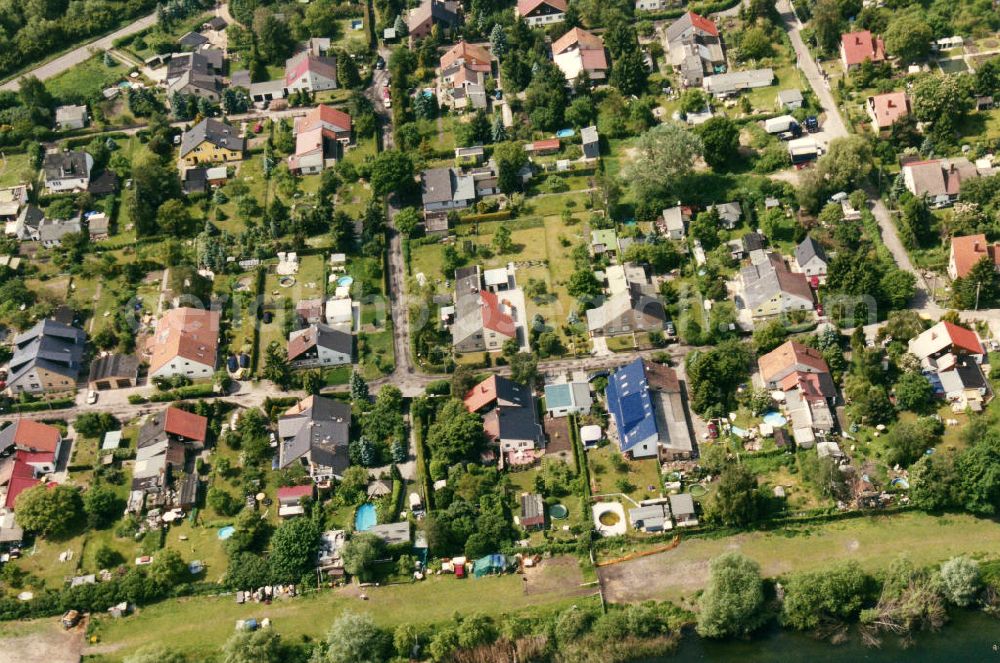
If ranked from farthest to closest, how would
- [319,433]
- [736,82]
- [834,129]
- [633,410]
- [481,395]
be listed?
[736,82], [834,129], [481,395], [319,433], [633,410]

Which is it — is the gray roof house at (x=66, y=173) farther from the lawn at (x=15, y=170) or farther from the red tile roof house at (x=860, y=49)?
the red tile roof house at (x=860, y=49)

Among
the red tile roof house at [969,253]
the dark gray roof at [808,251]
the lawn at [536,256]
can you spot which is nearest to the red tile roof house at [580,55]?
the lawn at [536,256]

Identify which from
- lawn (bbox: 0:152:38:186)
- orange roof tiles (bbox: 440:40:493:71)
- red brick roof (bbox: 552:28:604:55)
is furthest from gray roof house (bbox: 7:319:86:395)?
red brick roof (bbox: 552:28:604:55)

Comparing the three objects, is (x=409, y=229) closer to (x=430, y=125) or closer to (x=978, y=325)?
(x=430, y=125)

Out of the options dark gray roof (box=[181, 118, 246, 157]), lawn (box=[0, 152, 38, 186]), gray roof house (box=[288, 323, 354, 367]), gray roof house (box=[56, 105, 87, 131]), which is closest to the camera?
gray roof house (box=[288, 323, 354, 367])

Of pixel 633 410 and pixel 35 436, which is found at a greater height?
pixel 35 436

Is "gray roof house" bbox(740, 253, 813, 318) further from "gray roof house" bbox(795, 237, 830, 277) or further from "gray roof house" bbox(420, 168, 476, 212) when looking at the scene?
"gray roof house" bbox(420, 168, 476, 212)

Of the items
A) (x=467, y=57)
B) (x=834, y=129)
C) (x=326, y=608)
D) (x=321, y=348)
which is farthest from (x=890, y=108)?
(x=326, y=608)

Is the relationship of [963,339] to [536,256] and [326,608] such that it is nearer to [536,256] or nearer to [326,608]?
[536,256]

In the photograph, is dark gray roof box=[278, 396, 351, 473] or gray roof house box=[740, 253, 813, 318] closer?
dark gray roof box=[278, 396, 351, 473]
